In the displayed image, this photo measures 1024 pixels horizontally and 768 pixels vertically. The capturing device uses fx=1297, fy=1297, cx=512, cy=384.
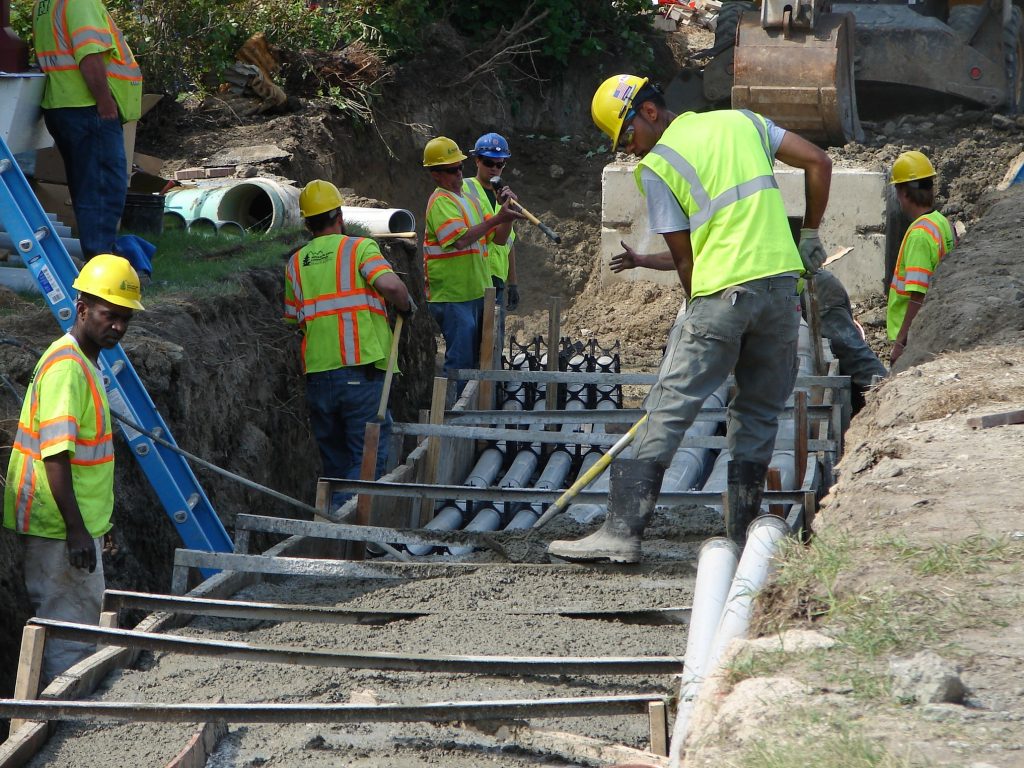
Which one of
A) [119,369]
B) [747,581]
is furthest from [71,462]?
[747,581]

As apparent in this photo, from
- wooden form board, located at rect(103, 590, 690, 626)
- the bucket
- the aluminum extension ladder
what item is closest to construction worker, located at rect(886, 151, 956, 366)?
wooden form board, located at rect(103, 590, 690, 626)

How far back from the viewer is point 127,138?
928cm

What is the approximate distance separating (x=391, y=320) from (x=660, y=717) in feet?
20.7

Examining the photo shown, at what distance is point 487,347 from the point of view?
8672 mm

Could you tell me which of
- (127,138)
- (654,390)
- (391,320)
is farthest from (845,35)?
(654,390)

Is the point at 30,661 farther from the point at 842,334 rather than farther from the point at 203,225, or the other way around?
the point at 203,225

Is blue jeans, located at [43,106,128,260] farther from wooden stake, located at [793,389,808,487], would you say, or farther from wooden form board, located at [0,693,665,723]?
wooden form board, located at [0,693,665,723]

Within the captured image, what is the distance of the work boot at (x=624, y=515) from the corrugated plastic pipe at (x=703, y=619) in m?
1.03

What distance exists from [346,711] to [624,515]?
5.51ft

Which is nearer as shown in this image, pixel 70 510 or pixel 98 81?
pixel 70 510

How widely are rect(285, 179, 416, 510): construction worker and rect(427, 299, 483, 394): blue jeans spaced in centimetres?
152

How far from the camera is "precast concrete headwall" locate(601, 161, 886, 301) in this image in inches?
528

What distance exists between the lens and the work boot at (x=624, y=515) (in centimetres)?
477

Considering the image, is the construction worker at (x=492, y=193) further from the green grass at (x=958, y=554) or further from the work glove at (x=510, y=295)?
the green grass at (x=958, y=554)
